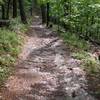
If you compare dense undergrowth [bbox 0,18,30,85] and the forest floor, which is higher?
dense undergrowth [bbox 0,18,30,85]

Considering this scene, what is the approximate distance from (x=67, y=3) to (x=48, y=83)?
1407cm

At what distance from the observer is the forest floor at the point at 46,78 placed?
909cm

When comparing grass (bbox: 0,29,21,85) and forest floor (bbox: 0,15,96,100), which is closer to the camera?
forest floor (bbox: 0,15,96,100)

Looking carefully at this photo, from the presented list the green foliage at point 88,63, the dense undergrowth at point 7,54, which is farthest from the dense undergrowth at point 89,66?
the dense undergrowth at point 7,54

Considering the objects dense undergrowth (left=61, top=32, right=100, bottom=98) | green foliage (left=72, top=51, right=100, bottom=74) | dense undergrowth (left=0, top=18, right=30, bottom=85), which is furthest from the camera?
green foliage (left=72, top=51, right=100, bottom=74)

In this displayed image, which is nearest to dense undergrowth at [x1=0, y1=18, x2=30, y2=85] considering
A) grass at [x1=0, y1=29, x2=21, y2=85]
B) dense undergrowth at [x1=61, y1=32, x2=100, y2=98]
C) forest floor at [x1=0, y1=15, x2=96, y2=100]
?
grass at [x1=0, y1=29, x2=21, y2=85]

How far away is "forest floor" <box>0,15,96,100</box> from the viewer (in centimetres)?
909

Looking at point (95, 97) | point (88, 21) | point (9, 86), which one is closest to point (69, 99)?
point (95, 97)

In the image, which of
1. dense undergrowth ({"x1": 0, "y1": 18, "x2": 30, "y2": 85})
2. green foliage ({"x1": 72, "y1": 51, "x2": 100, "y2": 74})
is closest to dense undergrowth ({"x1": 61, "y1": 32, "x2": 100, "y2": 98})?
green foliage ({"x1": 72, "y1": 51, "x2": 100, "y2": 74})

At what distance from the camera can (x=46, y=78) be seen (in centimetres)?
1095

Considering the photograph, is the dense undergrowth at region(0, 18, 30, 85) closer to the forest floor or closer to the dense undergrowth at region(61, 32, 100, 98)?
the forest floor

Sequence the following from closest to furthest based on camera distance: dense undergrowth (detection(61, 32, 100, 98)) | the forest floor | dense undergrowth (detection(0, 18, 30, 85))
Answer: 1. the forest floor
2. dense undergrowth (detection(61, 32, 100, 98))
3. dense undergrowth (detection(0, 18, 30, 85))

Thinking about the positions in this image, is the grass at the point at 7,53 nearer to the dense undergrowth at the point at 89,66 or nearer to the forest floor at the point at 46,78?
the forest floor at the point at 46,78

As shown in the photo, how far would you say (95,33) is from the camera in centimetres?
2409
